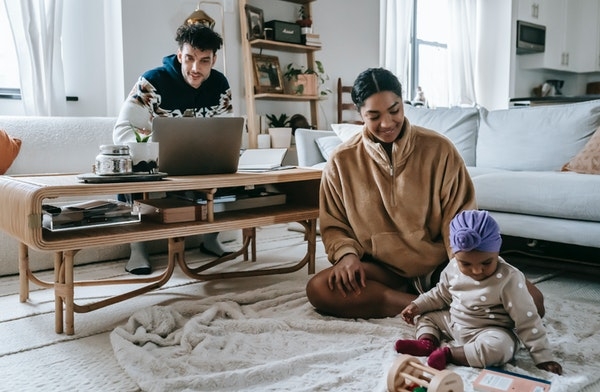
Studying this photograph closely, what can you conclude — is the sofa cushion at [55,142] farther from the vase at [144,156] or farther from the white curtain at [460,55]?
the white curtain at [460,55]

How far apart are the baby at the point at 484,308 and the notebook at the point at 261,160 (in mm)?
1036

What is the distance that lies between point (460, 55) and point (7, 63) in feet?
14.6

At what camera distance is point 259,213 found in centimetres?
213

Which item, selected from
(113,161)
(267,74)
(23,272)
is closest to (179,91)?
(113,161)

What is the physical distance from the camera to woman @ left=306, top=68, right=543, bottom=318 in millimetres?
1709

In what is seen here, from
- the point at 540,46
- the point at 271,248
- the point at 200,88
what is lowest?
the point at 271,248

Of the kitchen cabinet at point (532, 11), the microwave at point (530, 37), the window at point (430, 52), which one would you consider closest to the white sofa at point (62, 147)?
the window at point (430, 52)

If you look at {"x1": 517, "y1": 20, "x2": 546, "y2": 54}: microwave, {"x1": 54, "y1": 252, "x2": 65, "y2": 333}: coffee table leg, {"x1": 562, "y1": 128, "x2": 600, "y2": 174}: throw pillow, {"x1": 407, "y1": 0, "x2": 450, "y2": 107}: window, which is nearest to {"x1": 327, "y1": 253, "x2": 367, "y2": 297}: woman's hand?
{"x1": 54, "y1": 252, "x2": 65, "y2": 333}: coffee table leg

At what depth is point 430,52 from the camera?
5988 mm

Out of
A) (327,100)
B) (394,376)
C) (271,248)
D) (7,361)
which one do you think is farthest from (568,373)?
(327,100)

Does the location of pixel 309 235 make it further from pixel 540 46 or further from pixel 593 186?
pixel 540 46

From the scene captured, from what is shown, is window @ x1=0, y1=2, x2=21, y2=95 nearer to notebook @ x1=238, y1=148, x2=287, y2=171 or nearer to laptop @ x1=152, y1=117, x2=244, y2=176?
notebook @ x1=238, y1=148, x2=287, y2=171

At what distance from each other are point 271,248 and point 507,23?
4.39m

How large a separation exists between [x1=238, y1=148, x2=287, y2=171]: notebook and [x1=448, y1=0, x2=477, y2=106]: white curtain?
4.05 metres
